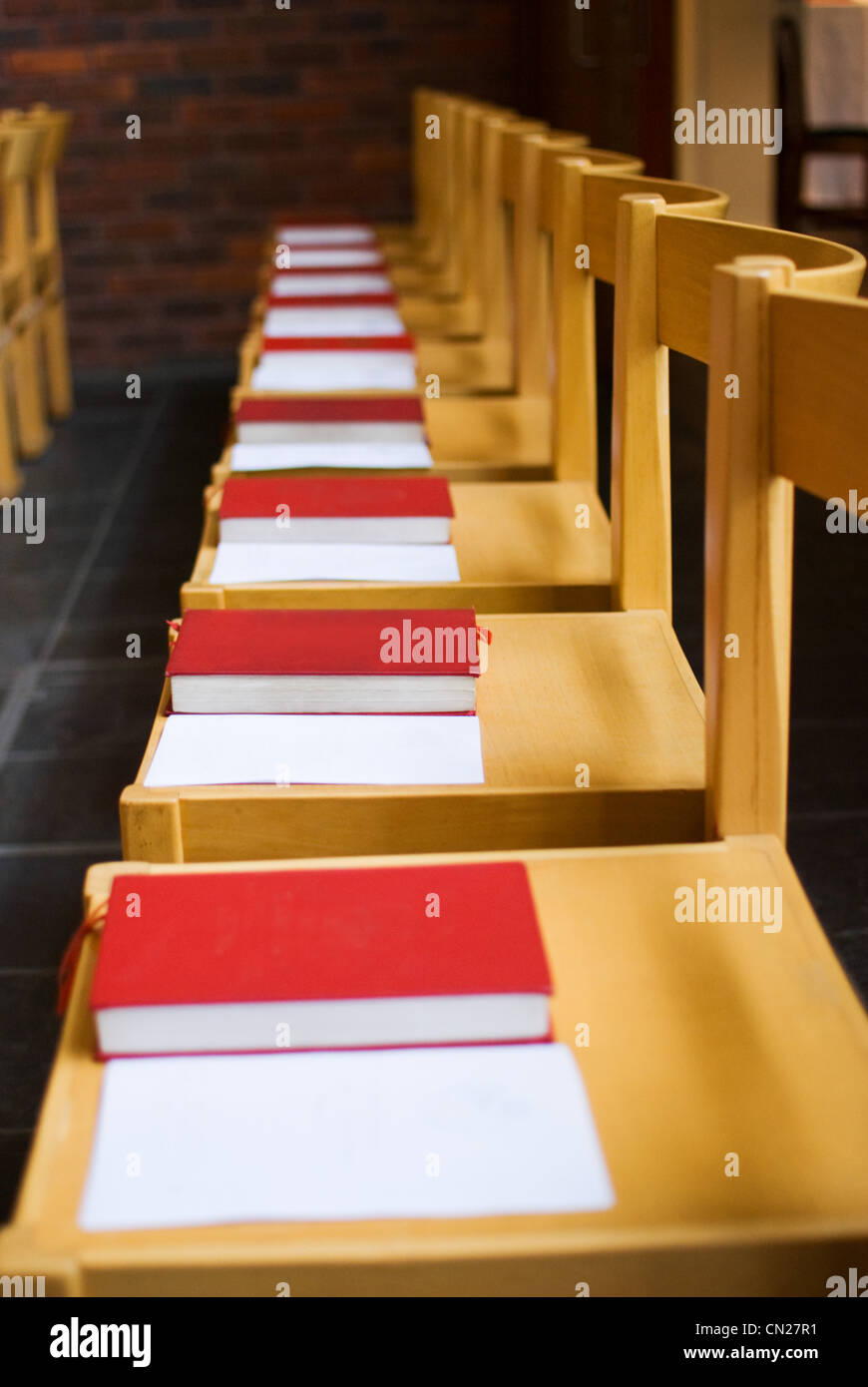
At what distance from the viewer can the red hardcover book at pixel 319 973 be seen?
0.84 metres

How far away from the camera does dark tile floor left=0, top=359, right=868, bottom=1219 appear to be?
6.95 ft

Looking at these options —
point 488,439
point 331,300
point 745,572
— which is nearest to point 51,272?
point 331,300

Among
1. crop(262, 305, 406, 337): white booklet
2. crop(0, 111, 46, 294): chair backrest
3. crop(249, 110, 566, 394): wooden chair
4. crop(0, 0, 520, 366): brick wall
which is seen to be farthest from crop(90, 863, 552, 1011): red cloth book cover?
crop(0, 0, 520, 366): brick wall

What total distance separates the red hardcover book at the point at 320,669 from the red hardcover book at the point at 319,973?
38 centimetres

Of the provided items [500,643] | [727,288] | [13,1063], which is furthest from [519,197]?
[727,288]

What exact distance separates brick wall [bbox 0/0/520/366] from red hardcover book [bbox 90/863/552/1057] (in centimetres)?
600

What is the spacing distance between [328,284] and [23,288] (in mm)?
1771

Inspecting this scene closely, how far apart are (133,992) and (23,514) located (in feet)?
12.5

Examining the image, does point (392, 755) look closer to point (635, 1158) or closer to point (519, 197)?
point (635, 1158)

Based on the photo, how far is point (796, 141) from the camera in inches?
217

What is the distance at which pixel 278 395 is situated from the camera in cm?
253

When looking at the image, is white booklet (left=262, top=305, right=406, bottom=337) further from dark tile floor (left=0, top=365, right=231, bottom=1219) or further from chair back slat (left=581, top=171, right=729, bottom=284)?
chair back slat (left=581, top=171, right=729, bottom=284)

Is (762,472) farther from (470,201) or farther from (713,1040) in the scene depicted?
(470,201)

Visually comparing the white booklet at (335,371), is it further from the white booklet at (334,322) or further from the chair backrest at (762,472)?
the chair backrest at (762,472)
